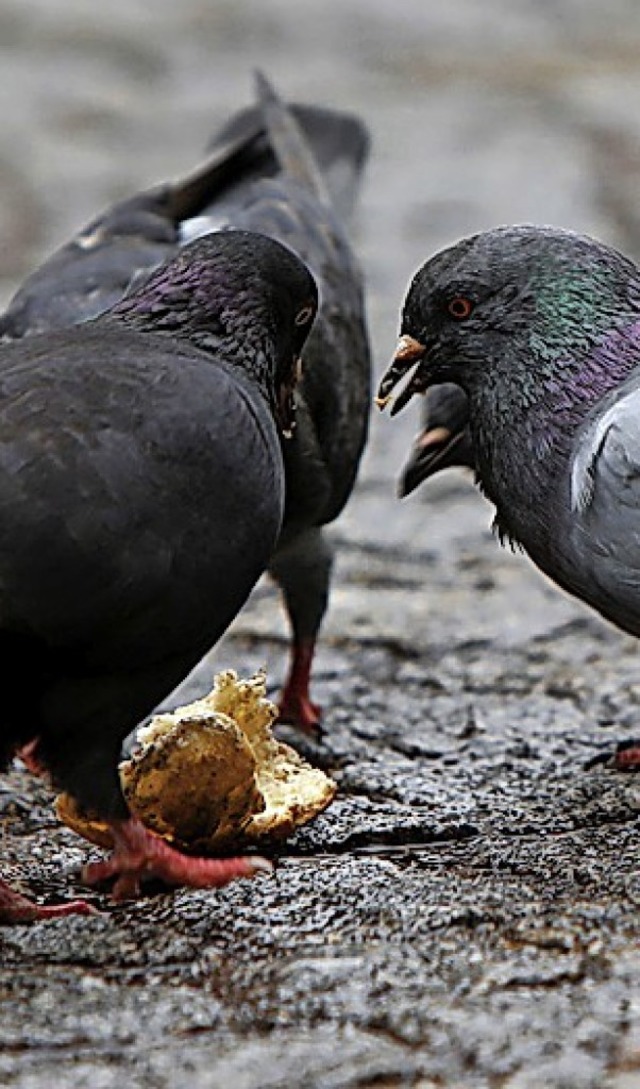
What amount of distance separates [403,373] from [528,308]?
0.39m

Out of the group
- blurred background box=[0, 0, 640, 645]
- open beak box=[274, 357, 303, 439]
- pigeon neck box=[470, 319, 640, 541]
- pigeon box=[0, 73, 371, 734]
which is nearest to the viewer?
pigeon neck box=[470, 319, 640, 541]

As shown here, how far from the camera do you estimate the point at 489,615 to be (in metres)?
6.87

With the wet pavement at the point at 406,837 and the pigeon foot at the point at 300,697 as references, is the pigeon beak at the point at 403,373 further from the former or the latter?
the pigeon foot at the point at 300,697

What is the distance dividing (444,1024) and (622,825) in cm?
139

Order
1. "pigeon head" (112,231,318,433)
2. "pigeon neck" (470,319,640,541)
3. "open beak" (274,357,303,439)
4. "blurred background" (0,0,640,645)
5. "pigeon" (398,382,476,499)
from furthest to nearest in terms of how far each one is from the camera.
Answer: "blurred background" (0,0,640,645)
"pigeon" (398,382,476,499)
"open beak" (274,357,303,439)
"pigeon neck" (470,319,640,541)
"pigeon head" (112,231,318,433)

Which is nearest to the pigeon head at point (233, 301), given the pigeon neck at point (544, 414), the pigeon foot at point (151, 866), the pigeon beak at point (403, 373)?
the pigeon beak at point (403, 373)

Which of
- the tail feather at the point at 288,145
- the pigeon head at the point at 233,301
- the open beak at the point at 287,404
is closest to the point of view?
the pigeon head at the point at 233,301

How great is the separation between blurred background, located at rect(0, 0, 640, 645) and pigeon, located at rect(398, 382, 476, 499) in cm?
119

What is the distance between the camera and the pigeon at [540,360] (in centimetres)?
480

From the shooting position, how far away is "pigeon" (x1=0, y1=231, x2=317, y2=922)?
3.90m

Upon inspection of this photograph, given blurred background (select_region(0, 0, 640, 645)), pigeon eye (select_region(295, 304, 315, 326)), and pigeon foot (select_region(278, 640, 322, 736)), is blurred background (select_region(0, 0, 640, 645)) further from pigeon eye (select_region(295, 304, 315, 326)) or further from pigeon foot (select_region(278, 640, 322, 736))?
pigeon eye (select_region(295, 304, 315, 326))

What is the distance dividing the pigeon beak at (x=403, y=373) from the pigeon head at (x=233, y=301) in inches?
12.9

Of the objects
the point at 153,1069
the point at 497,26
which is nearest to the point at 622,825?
the point at 153,1069

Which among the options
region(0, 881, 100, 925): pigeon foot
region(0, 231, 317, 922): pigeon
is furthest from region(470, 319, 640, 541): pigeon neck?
region(0, 881, 100, 925): pigeon foot
